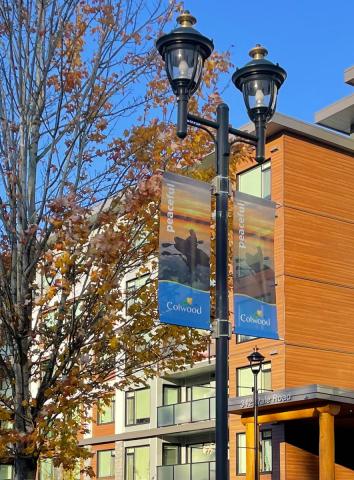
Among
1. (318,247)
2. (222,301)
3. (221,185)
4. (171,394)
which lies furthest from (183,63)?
(171,394)

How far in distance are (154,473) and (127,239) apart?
31182 mm

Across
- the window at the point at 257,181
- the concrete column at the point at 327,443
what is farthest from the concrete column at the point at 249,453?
the window at the point at 257,181

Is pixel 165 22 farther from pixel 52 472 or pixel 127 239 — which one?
pixel 52 472

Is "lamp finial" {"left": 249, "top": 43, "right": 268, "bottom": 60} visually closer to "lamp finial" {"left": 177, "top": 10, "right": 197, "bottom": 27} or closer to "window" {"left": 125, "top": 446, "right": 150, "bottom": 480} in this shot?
"lamp finial" {"left": 177, "top": 10, "right": 197, "bottom": 27}

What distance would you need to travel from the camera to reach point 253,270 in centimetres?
1010

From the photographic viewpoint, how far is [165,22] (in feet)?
45.5

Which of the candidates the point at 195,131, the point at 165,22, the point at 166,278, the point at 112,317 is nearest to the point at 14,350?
the point at 112,317

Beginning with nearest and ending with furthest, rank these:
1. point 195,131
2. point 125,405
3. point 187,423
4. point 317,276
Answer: point 195,131 → point 317,276 → point 187,423 → point 125,405

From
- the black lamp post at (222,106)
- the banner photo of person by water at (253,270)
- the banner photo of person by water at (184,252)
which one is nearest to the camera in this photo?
the black lamp post at (222,106)

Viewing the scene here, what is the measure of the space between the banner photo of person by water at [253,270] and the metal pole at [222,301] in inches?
11.4

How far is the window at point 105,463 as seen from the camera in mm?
46031

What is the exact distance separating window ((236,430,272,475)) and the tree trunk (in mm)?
22184

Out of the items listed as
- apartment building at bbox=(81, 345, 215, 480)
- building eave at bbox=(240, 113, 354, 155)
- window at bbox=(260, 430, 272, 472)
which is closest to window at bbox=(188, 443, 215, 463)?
apartment building at bbox=(81, 345, 215, 480)

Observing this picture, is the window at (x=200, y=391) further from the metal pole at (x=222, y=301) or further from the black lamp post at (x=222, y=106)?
the metal pole at (x=222, y=301)
